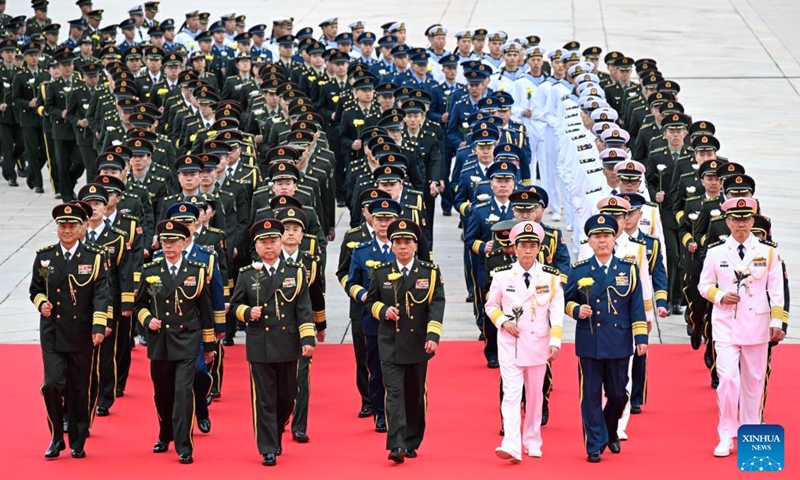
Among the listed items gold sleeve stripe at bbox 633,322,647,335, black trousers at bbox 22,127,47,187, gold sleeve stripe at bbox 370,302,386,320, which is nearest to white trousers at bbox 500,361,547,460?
gold sleeve stripe at bbox 633,322,647,335

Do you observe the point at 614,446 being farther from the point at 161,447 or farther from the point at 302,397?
the point at 161,447

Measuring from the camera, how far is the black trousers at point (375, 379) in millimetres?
12688

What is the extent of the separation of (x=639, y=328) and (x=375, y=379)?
231 centimetres

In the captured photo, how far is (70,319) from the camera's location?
39.5 ft

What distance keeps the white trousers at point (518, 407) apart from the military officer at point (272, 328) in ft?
4.99

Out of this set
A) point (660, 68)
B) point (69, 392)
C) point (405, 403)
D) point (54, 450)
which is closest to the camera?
point (405, 403)

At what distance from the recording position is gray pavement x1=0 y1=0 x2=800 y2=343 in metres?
17.7

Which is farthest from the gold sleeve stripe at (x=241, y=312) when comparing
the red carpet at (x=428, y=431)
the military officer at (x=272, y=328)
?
the red carpet at (x=428, y=431)

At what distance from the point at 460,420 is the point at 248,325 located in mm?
2162

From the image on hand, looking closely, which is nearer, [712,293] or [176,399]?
[176,399]

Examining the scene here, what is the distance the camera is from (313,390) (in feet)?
Result: 46.0

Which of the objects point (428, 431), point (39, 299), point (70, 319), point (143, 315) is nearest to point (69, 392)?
point (70, 319)

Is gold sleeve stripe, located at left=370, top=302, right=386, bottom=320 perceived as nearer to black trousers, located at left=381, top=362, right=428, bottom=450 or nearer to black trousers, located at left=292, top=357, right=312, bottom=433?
black trousers, located at left=381, top=362, right=428, bottom=450

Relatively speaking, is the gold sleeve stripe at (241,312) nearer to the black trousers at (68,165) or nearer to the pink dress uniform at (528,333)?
the pink dress uniform at (528,333)
